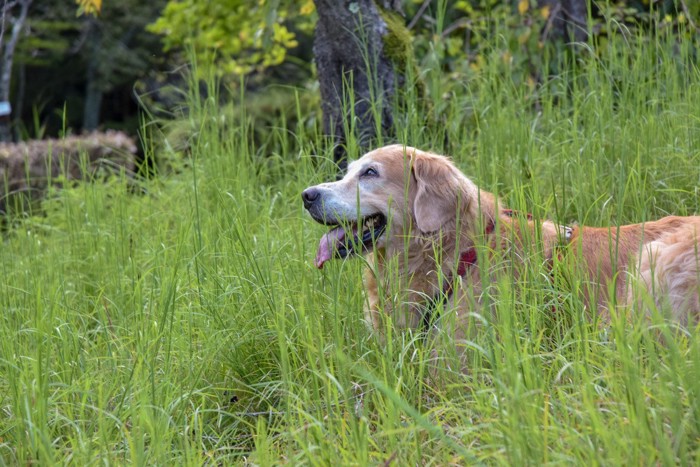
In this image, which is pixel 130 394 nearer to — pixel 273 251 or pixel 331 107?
pixel 273 251

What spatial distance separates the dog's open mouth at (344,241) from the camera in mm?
3497

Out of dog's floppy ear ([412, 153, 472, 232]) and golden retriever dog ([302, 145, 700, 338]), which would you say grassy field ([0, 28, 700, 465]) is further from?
dog's floppy ear ([412, 153, 472, 232])

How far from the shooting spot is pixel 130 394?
2.80m

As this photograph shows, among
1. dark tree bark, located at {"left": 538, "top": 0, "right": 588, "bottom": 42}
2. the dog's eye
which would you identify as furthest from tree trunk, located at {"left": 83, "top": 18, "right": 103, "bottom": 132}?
the dog's eye

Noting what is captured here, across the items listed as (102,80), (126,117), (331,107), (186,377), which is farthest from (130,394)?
(126,117)

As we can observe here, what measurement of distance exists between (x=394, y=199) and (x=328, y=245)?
47cm

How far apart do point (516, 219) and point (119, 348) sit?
1.70 m

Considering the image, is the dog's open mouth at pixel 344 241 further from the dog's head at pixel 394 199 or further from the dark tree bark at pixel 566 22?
the dark tree bark at pixel 566 22

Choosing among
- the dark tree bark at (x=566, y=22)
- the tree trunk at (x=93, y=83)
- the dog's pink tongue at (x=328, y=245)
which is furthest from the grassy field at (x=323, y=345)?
the tree trunk at (x=93, y=83)

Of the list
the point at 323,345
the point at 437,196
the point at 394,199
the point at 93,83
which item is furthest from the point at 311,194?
the point at 93,83

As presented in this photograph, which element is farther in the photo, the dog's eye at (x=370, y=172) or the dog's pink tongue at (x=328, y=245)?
the dog's eye at (x=370, y=172)

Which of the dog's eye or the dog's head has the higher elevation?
the dog's eye

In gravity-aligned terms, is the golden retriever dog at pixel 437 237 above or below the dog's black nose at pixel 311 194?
below

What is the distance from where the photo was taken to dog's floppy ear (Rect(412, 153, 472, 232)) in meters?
3.74
